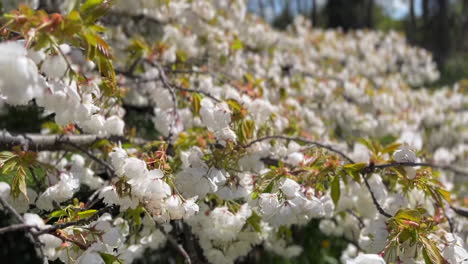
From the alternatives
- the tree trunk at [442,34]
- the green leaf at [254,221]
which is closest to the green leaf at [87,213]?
the green leaf at [254,221]

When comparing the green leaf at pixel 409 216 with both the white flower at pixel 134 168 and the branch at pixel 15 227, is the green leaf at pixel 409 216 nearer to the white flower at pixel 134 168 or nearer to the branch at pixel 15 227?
the white flower at pixel 134 168

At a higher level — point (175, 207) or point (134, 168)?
point (134, 168)

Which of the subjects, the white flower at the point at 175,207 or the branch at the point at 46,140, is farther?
the branch at the point at 46,140

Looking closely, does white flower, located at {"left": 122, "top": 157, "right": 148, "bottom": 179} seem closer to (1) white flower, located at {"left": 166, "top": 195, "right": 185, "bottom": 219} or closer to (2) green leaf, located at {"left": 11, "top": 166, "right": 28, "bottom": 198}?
(1) white flower, located at {"left": 166, "top": 195, "right": 185, "bottom": 219}

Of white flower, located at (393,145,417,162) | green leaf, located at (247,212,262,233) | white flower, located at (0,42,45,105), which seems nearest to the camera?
white flower, located at (0,42,45,105)

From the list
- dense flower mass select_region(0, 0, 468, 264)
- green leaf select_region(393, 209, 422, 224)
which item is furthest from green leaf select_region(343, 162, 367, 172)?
green leaf select_region(393, 209, 422, 224)

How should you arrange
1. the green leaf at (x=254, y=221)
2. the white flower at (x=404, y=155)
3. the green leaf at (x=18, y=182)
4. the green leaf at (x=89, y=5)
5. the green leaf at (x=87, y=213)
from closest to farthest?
the green leaf at (x=89, y=5)
the green leaf at (x=87, y=213)
the green leaf at (x=18, y=182)
the white flower at (x=404, y=155)
the green leaf at (x=254, y=221)

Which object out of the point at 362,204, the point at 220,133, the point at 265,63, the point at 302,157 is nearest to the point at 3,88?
the point at 220,133

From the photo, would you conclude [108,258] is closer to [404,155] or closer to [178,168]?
[178,168]

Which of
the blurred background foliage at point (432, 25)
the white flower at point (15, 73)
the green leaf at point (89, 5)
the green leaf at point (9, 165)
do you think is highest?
the green leaf at point (89, 5)

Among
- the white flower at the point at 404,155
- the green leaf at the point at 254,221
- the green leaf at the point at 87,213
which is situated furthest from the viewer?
the green leaf at the point at 254,221

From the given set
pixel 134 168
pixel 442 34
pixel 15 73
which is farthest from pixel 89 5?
pixel 442 34

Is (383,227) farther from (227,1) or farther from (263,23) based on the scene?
(263,23)

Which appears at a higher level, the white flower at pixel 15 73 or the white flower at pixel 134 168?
the white flower at pixel 15 73
